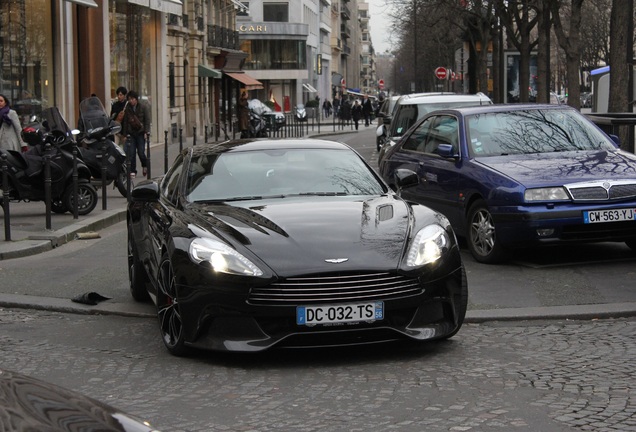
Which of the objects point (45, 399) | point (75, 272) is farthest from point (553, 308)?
point (45, 399)

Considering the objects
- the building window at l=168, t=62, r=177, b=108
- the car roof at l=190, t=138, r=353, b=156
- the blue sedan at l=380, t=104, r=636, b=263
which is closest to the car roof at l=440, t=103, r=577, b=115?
the blue sedan at l=380, t=104, r=636, b=263

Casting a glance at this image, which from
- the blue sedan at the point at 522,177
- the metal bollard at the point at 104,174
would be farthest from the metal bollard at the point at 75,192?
the blue sedan at the point at 522,177

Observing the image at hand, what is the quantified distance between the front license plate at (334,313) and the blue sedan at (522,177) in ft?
7.28

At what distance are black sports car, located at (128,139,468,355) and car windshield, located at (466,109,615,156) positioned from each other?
366 cm

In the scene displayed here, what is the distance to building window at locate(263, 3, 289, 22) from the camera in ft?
360

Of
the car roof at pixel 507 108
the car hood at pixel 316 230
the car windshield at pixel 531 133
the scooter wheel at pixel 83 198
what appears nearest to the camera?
the car hood at pixel 316 230

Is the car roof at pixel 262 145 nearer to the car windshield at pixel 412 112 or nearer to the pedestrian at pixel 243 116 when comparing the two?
the car windshield at pixel 412 112

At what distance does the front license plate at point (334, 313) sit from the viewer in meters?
6.52

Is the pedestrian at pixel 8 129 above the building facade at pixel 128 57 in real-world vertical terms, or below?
below

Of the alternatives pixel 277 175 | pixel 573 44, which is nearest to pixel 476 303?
pixel 277 175

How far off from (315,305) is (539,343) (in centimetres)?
170

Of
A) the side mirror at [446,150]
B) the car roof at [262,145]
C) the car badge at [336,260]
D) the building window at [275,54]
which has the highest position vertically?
the building window at [275,54]

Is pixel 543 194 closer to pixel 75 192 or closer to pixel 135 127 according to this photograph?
pixel 75 192

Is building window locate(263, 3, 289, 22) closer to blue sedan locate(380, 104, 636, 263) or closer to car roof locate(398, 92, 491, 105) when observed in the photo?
car roof locate(398, 92, 491, 105)
